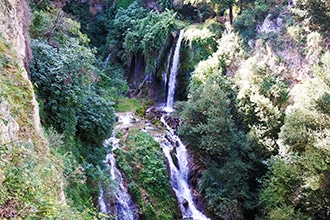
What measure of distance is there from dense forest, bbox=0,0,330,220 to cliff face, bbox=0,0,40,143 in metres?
0.03

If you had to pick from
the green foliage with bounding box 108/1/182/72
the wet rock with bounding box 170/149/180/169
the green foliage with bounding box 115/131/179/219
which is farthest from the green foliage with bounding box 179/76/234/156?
the green foliage with bounding box 108/1/182/72

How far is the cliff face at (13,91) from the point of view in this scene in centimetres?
408

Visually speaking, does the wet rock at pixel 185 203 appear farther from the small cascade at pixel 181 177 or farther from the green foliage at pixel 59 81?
the green foliage at pixel 59 81

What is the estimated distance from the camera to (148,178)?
11.6 m

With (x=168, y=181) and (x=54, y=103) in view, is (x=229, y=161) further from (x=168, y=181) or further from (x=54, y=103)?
(x=54, y=103)

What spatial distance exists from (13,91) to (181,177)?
9.49 metres

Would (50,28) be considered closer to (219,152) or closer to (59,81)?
(59,81)

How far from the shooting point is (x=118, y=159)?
39.1 ft

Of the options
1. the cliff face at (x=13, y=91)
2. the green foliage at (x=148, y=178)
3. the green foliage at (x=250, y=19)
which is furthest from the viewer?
the green foliage at (x=250, y=19)

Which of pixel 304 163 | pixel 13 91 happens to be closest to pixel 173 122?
pixel 304 163

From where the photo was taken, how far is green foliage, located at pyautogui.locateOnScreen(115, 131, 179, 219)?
1083 centimetres

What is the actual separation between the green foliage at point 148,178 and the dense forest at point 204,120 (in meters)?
0.05

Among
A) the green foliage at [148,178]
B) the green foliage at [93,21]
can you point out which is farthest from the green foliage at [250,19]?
the green foliage at [93,21]

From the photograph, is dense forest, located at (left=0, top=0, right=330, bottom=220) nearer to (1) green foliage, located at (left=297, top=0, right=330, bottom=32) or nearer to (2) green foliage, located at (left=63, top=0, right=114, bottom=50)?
(1) green foliage, located at (left=297, top=0, right=330, bottom=32)
